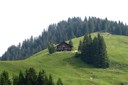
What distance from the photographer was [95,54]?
6698 inches

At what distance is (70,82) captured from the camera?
132250mm

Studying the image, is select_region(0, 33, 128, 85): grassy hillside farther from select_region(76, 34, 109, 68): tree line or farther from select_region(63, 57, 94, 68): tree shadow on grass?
select_region(76, 34, 109, 68): tree line

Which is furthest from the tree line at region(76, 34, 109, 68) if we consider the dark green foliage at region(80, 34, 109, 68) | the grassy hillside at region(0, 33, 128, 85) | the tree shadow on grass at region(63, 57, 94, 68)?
the grassy hillside at region(0, 33, 128, 85)

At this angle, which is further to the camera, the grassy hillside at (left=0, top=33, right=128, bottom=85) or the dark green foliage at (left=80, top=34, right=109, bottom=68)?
the dark green foliage at (left=80, top=34, right=109, bottom=68)

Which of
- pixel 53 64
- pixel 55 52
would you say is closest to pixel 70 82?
pixel 53 64

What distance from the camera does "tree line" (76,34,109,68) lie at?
167875 mm

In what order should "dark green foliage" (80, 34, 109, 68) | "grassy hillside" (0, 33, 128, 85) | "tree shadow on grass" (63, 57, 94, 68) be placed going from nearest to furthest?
1. "grassy hillside" (0, 33, 128, 85)
2. "tree shadow on grass" (63, 57, 94, 68)
3. "dark green foliage" (80, 34, 109, 68)

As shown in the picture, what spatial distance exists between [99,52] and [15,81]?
248 ft

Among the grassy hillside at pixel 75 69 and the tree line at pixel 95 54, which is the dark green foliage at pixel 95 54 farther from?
the grassy hillside at pixel 75 69

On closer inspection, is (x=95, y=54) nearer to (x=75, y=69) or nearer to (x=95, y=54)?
(x=95, y=54)

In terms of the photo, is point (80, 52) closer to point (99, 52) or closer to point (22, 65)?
point (99, 52)

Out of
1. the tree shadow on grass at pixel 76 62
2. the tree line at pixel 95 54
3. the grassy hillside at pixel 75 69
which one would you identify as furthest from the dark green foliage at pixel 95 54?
the grassy hillside at pixel 75 69

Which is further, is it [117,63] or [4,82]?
[117,63]

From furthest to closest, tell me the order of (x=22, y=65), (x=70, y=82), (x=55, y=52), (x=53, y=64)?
(x=55, y=52) < (x=53, y=64) < (x=22, y=65) < (x=70, y=82)
